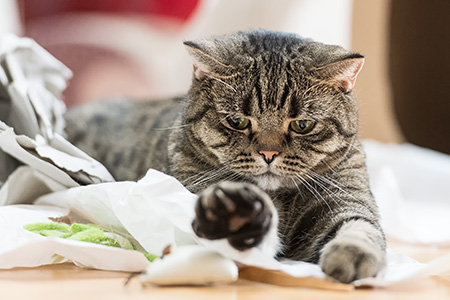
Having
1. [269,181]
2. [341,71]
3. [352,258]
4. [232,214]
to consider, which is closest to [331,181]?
[269,181]

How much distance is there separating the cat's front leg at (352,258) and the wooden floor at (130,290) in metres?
0.04

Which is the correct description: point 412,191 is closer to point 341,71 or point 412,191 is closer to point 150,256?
point 341,71

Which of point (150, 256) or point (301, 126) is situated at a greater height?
point (301, 126)

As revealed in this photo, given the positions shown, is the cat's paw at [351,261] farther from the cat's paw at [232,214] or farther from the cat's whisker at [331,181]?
the cat's whisker at [331,181]

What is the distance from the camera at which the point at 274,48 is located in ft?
4.54

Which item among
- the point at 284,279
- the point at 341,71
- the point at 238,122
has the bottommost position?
the point at 284,279

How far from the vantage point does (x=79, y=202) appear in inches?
51.7

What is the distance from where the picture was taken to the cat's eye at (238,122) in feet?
4.17

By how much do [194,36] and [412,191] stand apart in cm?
152

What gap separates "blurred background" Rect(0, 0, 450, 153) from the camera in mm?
2824

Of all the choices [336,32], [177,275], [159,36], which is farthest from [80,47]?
[177,275]

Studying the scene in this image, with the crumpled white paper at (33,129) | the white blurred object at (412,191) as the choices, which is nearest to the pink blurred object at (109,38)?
the crumpled white paper at (33,129)

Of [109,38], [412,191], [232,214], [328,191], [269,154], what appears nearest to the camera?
[232,214]

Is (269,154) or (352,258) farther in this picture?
(269,154)
